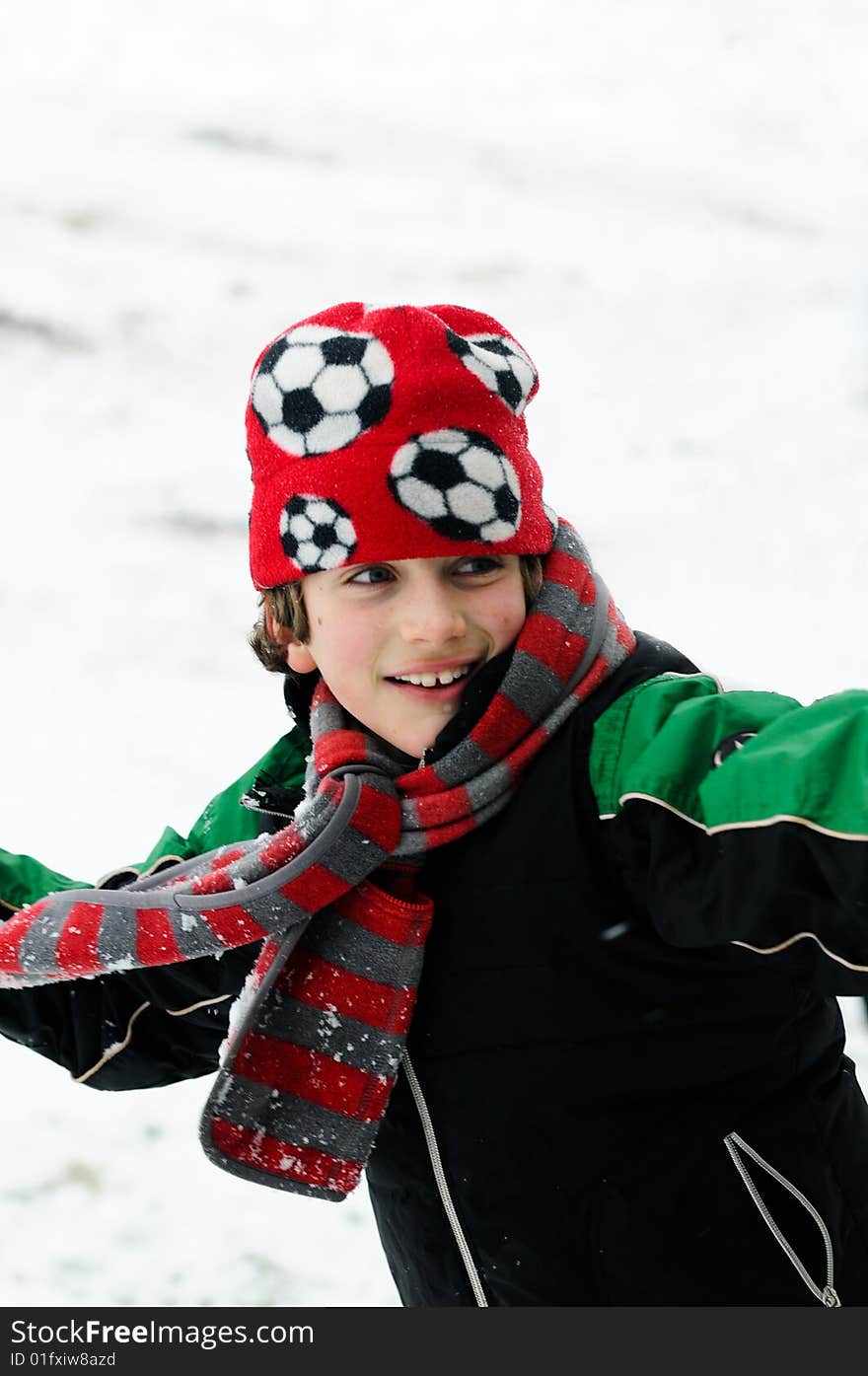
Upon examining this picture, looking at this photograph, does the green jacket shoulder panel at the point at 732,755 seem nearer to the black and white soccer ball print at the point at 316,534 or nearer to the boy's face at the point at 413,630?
the boy's face at the point at 413,630

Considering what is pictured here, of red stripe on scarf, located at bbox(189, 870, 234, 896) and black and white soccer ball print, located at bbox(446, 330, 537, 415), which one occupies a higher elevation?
black and white soccer ball print, located at bbox(446, 330, 537, 415)

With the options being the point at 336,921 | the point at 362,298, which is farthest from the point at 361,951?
the point at 362,298

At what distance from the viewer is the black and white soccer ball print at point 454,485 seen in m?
1.11

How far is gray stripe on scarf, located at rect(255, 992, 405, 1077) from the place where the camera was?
1117mm

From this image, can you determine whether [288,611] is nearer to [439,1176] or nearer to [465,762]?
[465,762]

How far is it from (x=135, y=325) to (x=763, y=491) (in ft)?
5.70

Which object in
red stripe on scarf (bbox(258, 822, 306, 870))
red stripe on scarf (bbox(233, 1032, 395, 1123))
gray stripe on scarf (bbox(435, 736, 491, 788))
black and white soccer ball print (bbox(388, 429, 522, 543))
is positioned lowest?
red stripe on scarf (bbox(233, 1032, 395, 1123))

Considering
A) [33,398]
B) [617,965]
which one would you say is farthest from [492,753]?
[33,398]

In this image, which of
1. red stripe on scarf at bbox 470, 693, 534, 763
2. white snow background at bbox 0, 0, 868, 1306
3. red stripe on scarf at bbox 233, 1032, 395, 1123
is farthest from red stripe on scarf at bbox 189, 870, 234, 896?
white snow background at bbox 0, 0, 868, 1306

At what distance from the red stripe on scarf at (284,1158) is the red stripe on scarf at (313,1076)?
0.13 ft

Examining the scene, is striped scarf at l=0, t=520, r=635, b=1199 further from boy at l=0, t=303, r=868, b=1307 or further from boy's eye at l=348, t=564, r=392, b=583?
boy's eye at l=348, t=564, r=392, b=583

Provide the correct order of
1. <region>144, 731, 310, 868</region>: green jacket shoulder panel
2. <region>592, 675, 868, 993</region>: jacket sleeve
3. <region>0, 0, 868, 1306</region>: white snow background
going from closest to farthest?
<region>592, 675, 868, 993</region>: jacket sleeve < <region>144, 731, 310, 868</region>: green jacket shoulder panel < <region>0, 0, 868, 1306</region>: white snow background

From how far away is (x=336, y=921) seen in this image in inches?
Answer: 45.1
